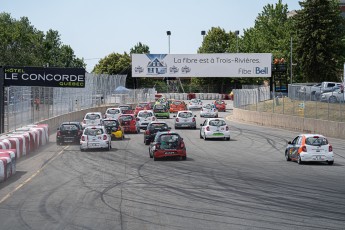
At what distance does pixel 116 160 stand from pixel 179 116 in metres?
22.6

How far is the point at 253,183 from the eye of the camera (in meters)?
20.2

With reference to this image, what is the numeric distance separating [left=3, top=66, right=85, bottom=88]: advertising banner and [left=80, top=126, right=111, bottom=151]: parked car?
5.88 meters

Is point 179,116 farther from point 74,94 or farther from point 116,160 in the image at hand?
point 116,160

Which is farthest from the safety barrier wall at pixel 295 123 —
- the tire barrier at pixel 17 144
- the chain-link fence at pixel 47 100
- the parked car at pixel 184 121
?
the tire barrier at pixel 17 144

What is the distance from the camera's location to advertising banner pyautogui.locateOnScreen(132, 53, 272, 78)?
7962 cm

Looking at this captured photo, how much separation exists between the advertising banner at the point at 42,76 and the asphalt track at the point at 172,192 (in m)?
6.48

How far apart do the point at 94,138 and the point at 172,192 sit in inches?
→ 583

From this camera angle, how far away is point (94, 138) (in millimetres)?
32500

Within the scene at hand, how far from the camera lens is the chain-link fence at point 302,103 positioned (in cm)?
4486

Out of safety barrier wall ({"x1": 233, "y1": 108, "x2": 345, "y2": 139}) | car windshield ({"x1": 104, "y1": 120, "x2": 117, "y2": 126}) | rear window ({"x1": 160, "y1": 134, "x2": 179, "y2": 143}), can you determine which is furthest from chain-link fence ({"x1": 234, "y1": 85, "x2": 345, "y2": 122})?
rear window ({"x1": 160, "y1": 134, "x2": 179, "y2": 143})

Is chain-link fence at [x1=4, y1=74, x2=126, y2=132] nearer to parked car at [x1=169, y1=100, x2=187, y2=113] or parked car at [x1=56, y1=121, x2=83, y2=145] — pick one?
parked car at [x1=56, y1=121, x2=83, y2=145]

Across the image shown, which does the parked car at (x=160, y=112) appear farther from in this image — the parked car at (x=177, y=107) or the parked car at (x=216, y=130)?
the parked car at (x=216, y=130)

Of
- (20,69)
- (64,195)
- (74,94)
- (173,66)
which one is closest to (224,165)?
(64,195)

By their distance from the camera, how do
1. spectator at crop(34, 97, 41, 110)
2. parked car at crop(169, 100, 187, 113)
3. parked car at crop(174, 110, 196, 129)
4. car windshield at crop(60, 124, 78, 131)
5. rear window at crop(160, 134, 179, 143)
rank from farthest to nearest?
parked car at crop(169, 100, 187, 113) → parked car at crop(174, 110, 196, 129) → spectator at crop(34, 97, 41, 110) → car windshield at crop(60, 124, 78, 131) → rear window at crop(160, 134, 179, 143)
